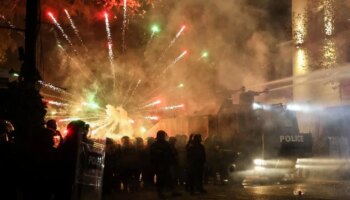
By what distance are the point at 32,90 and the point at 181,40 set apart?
12.6 meters

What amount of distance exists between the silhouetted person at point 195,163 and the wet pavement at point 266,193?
0.32 meters

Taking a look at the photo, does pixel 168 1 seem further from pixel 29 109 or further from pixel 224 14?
pixel 29 109

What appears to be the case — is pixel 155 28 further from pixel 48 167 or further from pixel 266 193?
pixel 48 167

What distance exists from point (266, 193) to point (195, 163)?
5.85 ft

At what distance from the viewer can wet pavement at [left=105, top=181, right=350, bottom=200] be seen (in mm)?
9953

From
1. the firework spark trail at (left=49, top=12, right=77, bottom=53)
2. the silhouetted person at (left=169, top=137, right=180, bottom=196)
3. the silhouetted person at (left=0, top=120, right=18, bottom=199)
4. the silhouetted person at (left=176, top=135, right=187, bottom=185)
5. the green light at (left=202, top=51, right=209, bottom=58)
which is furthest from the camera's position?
the green light at (left=202, top=51, right=209, bottom=58)

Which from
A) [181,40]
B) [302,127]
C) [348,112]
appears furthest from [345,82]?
[181,40]

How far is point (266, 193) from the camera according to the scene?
35.0ft

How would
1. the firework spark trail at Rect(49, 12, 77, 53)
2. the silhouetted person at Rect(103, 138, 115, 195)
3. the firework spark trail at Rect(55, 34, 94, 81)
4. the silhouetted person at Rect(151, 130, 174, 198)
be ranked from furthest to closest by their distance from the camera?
1. the firework spark trail at Rect(55, 34, 94, 81)
2. the firework spark trail at Rect(49, 12, 77, 53)
3. the silhouetted person at Rect(103, 138, 115, 195)
4. the silhouetted person at Rect(151, 130, 174, 198)

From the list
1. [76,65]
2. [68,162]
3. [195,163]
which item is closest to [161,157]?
[195,163]

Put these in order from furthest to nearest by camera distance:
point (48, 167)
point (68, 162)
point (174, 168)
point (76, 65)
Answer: point (76, 65)
point (174, 168)
point (48, 167)
point (68, 162)

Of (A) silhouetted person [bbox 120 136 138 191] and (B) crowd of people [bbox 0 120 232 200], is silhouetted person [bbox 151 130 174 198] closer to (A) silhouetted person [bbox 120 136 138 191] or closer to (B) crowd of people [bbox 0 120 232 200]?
(B) crowd of people [bbox 0 120 232 200]

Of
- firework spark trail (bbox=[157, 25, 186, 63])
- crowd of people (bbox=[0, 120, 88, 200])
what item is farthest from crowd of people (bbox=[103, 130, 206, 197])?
firework spark trail (bbox=[157, 25, 186, 63])

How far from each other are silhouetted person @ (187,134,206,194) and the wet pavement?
12.7 inches
